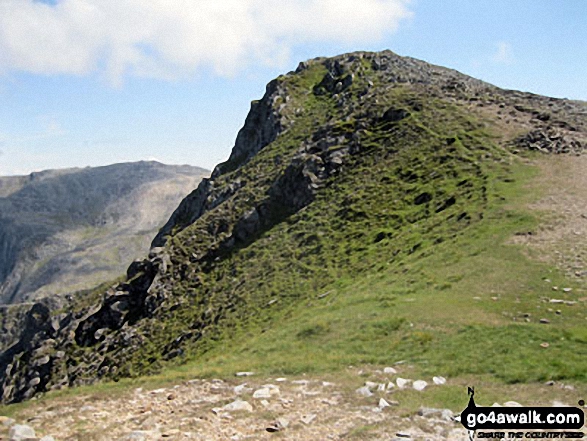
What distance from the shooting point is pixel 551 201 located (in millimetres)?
38875

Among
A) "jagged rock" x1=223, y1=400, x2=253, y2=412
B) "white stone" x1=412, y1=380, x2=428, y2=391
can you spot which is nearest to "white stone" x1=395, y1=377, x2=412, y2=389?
"white stone" x1=412, y1=380, x2=428, y2=391

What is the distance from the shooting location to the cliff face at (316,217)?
48688 millimetres

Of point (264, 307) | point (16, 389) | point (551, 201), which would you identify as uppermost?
point (551, 201)

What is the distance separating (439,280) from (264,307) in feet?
72.1

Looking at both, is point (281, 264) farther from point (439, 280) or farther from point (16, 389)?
point (16, 389)

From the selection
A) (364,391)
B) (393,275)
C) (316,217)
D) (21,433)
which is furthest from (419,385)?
(316,217)

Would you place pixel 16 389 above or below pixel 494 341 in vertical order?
below

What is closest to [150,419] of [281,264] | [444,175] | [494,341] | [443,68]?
[494,341]

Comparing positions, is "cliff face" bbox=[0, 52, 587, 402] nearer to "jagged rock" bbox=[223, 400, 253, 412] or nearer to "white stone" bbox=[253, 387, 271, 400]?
"white stone" bbox=[253, 387, 271, 400]

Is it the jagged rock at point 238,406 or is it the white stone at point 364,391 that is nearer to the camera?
the jagged rock at point 238,406

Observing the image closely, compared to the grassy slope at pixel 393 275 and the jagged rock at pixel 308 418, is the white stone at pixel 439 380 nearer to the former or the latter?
the grassy slope at pixel 393 275

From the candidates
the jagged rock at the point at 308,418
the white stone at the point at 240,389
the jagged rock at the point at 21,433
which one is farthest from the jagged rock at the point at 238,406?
the jagged rock at the point at 21,433

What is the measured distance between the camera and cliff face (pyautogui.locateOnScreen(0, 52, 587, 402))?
48688 millimetres

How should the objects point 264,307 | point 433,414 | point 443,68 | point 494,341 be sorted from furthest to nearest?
A: point 443,68
point 264,307
point 494,341
point 433,414
